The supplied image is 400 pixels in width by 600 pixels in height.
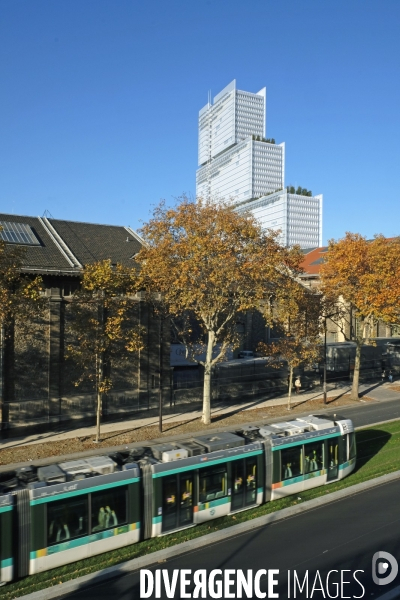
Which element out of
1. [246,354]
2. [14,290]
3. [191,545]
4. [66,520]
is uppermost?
[14,290]

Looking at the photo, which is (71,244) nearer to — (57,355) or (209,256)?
(57,355)

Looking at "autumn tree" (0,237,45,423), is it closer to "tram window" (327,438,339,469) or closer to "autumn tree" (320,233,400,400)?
"tram window" (327,438,339,469)

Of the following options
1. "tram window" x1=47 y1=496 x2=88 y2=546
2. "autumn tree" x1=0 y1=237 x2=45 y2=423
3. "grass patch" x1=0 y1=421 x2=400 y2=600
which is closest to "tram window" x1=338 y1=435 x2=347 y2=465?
"grass patch" x1=0 y1=421 x2=400 y2=600

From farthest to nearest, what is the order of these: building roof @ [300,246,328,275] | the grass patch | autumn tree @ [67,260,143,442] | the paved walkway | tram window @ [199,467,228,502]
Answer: building roof @ [300,246,328,275], the paved walkway, autumn tree @ [67,260,143,442], tram window @ [199,467,228,502], the grass patch

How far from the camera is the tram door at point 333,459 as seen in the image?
18938mm

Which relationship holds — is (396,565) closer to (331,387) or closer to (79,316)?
(79,316)

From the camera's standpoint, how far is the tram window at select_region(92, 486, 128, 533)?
13.1 metres

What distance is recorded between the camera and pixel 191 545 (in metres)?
14.0

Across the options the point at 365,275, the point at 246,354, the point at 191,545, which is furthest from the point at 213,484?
the point at 246,354

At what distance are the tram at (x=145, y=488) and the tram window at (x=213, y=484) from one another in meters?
0.03

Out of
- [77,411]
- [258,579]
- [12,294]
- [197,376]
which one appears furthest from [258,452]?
[197,376]

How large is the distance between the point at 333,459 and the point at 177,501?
23.5 feet

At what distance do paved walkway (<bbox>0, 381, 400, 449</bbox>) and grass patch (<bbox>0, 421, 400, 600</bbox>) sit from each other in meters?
11.2

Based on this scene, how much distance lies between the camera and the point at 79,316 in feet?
85.3
